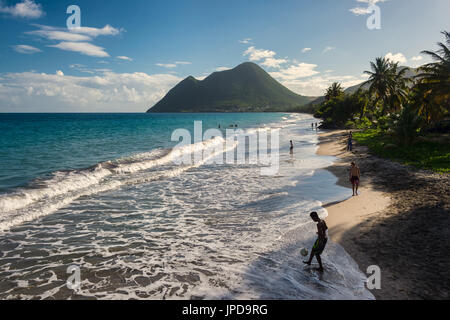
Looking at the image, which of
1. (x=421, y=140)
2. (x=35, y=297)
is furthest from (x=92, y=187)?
(x=421, y=140)

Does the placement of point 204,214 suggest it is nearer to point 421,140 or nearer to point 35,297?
point 35,297

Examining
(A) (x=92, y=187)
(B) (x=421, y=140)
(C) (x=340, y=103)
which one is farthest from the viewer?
(C) (x=340, y=103)

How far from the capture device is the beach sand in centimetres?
641

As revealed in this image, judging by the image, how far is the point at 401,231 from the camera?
29.5ft

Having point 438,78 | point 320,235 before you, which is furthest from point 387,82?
point 320,235

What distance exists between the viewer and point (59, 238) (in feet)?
32.4

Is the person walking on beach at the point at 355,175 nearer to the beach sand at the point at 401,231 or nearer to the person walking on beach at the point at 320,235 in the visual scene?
the beach sand at the point at 401,231

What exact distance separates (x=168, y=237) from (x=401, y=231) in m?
8.26

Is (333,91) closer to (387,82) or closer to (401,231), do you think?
(387,82)

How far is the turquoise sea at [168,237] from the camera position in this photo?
6852 mm

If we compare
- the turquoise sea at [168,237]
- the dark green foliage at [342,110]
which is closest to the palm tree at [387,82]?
the dark green foliage at [342,110]

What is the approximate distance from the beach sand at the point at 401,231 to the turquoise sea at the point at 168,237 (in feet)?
2.25
